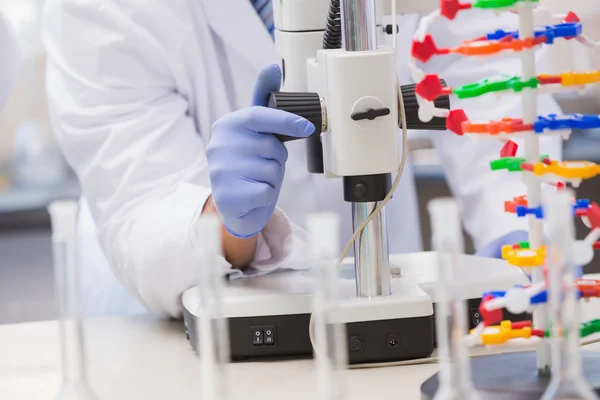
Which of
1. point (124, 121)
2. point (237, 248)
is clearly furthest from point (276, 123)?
point (124, 121)

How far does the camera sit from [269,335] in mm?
995

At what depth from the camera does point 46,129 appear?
168 inches

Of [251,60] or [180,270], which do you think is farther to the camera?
[251,60]

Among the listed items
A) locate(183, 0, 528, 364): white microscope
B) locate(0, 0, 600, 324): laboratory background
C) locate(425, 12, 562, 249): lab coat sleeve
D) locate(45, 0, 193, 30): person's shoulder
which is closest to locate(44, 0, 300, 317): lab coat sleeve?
locate(45, 0, 193, 30): person's shoulder

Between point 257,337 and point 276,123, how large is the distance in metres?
0.23

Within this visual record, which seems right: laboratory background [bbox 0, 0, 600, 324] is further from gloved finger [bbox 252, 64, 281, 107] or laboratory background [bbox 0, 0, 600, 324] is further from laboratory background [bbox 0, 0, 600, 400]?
gloved finger [bbox 252, 64, 281, 107]

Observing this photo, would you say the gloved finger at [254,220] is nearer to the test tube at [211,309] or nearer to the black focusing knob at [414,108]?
the black focusing knob at [414,108]

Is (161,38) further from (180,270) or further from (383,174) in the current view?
(383,174)

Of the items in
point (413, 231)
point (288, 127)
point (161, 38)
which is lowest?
point (413, 231)

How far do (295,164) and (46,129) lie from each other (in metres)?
3.06

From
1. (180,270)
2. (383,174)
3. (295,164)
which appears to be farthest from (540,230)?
(295,164)

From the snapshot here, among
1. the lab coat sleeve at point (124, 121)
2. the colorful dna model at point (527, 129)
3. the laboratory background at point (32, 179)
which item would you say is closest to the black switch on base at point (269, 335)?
the lab coat sleeve at point (124, 121)

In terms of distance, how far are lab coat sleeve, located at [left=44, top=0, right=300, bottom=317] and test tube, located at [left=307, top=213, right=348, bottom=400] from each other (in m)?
0.59

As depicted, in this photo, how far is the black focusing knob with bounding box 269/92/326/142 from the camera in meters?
0.93
